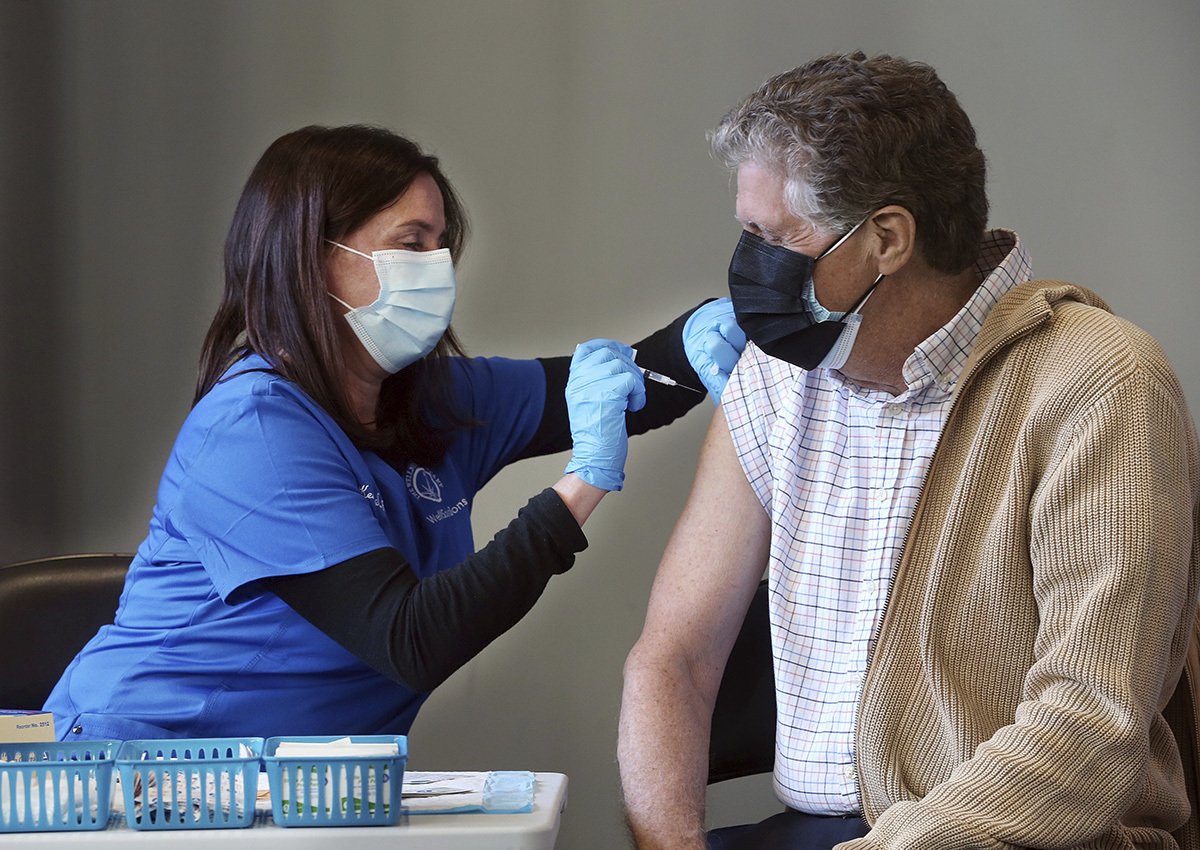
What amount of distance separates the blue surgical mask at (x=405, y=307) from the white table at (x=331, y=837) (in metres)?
0.95

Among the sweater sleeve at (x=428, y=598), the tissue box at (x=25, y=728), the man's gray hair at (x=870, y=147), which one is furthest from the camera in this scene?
the sweater sleeve at (x=428, y=598)

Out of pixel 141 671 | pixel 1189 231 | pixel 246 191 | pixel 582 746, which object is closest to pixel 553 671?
pixel 582 746

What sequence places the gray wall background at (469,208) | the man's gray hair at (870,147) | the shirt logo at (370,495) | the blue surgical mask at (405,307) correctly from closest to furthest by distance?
the man's gray hair at (870,147)
the shirt logo at (370,495)
the blue surgical mask at (405,307)
the gray wall background at (469,208)

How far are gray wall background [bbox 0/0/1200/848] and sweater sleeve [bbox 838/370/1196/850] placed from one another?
135 centimetres

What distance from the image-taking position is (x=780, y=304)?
1.64m

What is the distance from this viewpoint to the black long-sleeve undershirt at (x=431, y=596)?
174 centimetres

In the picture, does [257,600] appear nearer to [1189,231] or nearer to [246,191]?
[246,191]

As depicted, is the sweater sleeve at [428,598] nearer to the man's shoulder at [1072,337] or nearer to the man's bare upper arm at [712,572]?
the man's bare upper arm at [712,572]

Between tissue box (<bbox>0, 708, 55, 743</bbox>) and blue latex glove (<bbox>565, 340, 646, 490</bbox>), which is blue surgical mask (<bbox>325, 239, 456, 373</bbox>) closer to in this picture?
blue latex glove (<bbox>565, 340, 646, 490</bbox>)

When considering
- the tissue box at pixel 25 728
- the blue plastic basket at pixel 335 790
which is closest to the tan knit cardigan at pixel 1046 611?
the blue plastic basket at pixel 335 790

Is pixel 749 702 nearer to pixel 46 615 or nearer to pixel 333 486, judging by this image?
pixel 333 486

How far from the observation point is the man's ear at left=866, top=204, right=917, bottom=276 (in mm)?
1593

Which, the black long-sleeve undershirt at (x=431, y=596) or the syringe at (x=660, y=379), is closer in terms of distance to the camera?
the black long-sleeve undershirt at (x=431, y=596)

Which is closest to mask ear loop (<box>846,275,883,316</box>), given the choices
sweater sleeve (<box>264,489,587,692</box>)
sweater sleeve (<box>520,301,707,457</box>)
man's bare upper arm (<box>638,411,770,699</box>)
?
man's bare upper arm (<box>638,411,770,699</box>)
